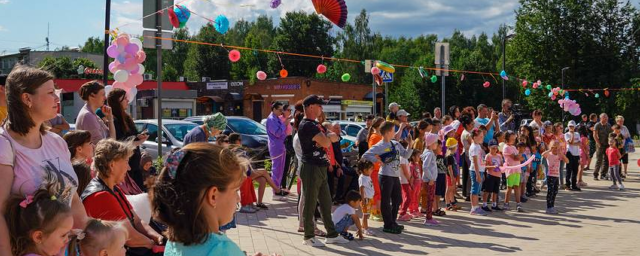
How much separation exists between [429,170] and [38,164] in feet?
23.7

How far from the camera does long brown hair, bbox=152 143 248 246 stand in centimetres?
224

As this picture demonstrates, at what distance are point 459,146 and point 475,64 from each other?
46.7 m

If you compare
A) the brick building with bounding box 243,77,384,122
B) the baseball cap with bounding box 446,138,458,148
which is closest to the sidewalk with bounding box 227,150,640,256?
the baseball cap with bounding box 446,138,458,148

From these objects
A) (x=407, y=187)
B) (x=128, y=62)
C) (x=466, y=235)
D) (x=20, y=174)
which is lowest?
(x=466, y=235)

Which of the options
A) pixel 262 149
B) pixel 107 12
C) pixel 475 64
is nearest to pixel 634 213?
pixel 262 149

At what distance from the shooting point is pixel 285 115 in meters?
11.9

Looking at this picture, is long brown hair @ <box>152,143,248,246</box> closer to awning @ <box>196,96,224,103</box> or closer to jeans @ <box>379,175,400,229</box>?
jeans @ <box>379,175,400,229</box>

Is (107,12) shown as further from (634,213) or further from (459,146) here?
(634,213)

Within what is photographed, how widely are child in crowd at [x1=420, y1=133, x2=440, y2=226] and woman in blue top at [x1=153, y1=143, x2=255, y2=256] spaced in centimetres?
765

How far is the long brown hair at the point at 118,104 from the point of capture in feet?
22.4

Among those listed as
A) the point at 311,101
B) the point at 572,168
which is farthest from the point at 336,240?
the point at 572,168

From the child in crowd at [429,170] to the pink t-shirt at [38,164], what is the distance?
694cm

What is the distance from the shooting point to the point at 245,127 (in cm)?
1780

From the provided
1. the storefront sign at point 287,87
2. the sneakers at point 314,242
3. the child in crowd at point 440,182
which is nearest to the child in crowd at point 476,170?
the child in crowd at point 440,182
